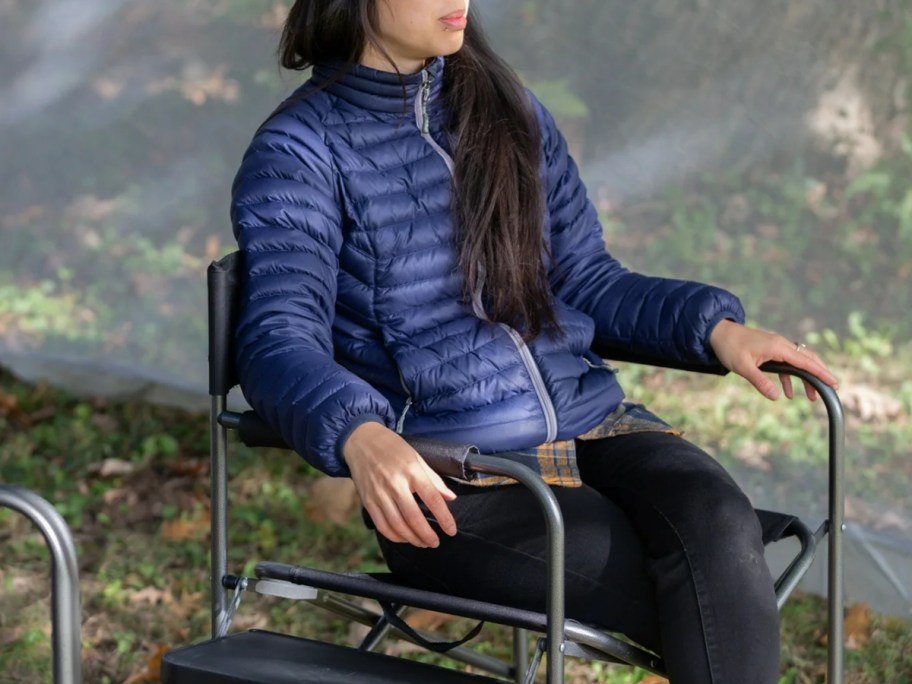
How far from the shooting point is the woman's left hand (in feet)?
6.90

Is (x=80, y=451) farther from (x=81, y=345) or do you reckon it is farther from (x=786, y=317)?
(x=786, y=317)

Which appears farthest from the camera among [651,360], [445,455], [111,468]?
[111,468]

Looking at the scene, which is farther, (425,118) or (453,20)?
(425,118)

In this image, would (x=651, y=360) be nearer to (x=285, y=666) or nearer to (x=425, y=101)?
(x=425, y=101)

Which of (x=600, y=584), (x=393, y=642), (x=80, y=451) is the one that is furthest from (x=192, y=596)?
(x=600, y=584)

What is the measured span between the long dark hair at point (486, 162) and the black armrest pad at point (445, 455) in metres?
0.43

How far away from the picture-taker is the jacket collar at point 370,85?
2133mm

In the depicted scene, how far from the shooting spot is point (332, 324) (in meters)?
2.12

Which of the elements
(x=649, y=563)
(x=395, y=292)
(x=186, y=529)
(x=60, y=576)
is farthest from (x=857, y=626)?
(x=60, y=576)

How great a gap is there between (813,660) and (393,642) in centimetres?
86

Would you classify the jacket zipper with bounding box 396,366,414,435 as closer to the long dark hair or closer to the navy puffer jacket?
the navy puffer jacket

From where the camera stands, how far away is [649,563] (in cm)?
194

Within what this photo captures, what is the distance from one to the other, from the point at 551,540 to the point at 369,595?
0.32 m

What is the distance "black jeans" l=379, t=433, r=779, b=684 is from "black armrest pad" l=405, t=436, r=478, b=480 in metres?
0.24
